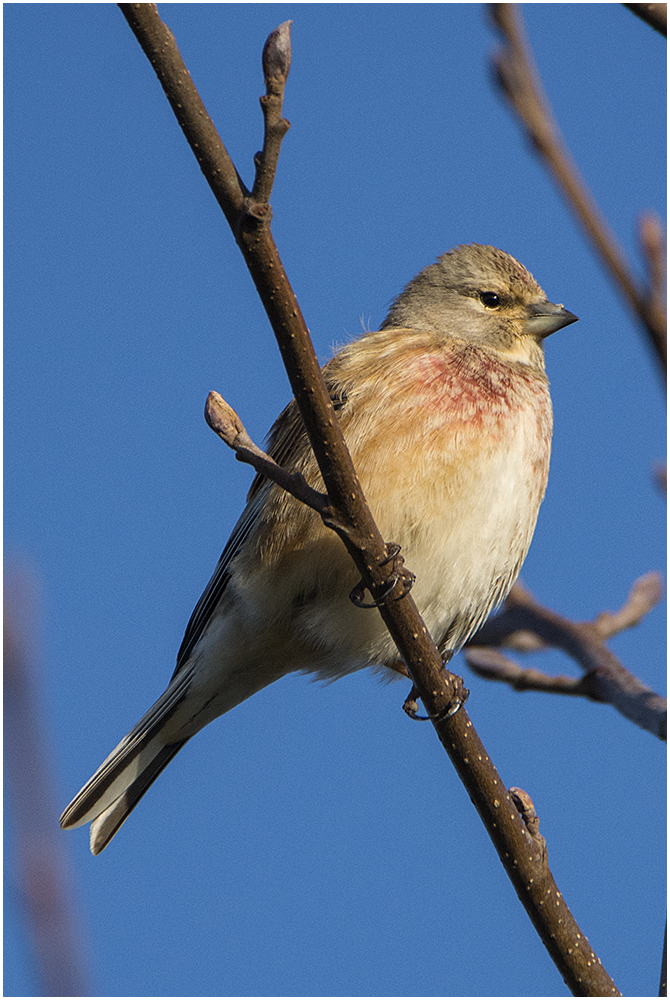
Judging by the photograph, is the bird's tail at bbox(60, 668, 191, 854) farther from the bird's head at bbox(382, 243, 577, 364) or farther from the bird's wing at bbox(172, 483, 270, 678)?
the bird's head at bbox(382, 243, 577, 364)

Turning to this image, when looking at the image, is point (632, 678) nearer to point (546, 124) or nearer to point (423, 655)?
point (423, 655)

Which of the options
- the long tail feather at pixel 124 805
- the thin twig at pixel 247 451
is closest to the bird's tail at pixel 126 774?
the long tail feather at pixel 124 805

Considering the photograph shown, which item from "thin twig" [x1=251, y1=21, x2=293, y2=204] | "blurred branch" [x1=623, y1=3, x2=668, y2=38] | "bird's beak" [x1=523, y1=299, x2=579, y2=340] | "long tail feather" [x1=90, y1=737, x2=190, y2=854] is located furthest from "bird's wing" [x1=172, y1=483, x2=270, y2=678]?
"blurred branch" [x1=623, y1=3, x2=668, y2=38]

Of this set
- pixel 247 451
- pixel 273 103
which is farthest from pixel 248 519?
pixel 273 103

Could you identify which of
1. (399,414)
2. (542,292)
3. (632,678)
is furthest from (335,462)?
(542,292)

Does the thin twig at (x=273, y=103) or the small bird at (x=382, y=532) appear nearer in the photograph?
the thin twig at (x=273, y=103)

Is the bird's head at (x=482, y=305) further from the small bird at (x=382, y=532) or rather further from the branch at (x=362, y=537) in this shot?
the branch at (x=362, y=537)

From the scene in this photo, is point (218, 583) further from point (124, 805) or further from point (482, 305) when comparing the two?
point (482, 305)
